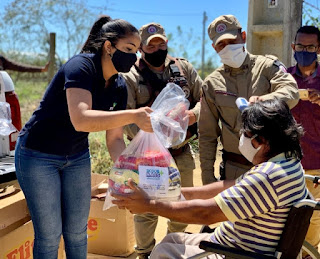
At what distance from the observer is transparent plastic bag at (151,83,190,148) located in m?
2.22

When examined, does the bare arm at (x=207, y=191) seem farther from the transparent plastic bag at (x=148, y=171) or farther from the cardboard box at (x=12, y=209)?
the cardboard box at (x=12, y=209)

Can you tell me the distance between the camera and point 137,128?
3.18m

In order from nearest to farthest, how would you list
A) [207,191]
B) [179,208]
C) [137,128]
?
1. [179,208]
2. [207,191]
3. [137,128]

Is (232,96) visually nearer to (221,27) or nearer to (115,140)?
(221,27)

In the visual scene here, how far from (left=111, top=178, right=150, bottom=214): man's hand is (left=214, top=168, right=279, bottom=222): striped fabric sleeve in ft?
1.20

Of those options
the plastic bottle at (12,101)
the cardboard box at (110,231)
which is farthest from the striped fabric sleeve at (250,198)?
the plastic bottle at (12,101)

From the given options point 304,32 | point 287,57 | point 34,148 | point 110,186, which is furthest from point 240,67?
point 287,57

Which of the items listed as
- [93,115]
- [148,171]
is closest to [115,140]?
[148,171]

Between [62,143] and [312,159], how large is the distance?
1895mm

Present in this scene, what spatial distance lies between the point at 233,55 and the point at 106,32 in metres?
0.96

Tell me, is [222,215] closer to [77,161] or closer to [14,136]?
[77,161]

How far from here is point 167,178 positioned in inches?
86.7

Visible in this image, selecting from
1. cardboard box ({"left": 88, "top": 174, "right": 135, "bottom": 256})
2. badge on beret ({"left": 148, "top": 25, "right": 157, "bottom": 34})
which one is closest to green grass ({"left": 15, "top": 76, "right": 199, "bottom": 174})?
cardboard box ({"left": 88, "top": 174, "right": 135, "bottom": 256})

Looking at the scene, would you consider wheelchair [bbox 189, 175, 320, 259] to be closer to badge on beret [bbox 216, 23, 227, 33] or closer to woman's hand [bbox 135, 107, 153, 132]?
woman's hand [bbox 135, 107, 153, 132]
